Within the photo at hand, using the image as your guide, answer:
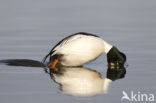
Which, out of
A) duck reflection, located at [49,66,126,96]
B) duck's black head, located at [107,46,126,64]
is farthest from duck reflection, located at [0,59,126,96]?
duck's black head, located at [107,46,126,64]

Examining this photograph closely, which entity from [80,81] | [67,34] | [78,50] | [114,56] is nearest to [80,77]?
[80,81]

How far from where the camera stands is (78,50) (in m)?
15.0

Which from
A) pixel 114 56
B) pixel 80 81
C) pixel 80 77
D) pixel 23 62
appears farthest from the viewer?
pixel 114 56

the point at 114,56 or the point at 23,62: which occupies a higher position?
the point at 23,62

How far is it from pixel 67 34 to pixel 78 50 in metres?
3.57

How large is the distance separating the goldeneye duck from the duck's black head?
33mm

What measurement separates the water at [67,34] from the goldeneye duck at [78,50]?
30 centimetres

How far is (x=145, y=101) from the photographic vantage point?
11141 mm

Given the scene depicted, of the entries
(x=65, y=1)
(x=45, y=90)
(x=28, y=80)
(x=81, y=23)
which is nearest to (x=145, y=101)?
(x=45, y=90)

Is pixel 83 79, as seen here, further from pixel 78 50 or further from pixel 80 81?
pixel 78 50

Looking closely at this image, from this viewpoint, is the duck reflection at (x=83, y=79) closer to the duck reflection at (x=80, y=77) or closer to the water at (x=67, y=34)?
the duck reflection at (x=80, y=77)

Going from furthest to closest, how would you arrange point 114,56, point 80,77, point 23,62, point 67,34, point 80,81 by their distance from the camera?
1. point 67,34
2. point 114,56
3. point 23,62
4. point 80,77
5. point 80,81

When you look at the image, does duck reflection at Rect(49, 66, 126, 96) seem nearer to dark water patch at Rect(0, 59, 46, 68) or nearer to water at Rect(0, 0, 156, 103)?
water at Rect(0, 0, 156, 103)

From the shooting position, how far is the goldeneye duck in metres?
14.9
